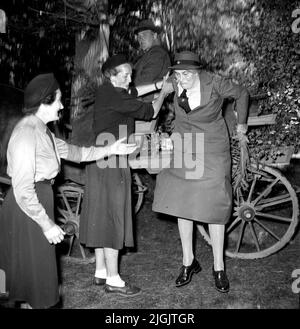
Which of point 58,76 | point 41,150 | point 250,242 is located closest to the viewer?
point 41,150

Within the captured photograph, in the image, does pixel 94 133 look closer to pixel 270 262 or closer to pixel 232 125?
pixel 232 125

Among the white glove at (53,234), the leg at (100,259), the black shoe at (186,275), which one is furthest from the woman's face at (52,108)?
the black shoe at (186,275)

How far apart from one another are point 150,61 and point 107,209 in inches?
73.5

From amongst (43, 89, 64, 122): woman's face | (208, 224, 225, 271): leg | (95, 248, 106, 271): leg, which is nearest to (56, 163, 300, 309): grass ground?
(95, 248, 106, 271): leg

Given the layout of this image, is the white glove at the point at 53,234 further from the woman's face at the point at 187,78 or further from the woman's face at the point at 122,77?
the woman's face at the point at 187,78


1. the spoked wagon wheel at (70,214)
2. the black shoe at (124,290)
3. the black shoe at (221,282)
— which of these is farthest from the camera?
the spoked wagon wheel at (70,214)

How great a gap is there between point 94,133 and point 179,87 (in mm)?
915

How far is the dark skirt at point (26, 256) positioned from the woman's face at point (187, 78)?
1621 millimetres

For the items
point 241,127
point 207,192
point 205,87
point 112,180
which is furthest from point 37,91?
point 241,127

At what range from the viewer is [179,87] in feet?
12.4

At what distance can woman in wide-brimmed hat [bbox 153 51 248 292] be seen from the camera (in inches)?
144

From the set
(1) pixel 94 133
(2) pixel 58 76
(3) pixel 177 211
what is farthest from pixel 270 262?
(2) pixel 58 76

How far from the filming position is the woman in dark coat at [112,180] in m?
3.64

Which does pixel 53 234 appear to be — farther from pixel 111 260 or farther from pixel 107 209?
pixel 111 260
